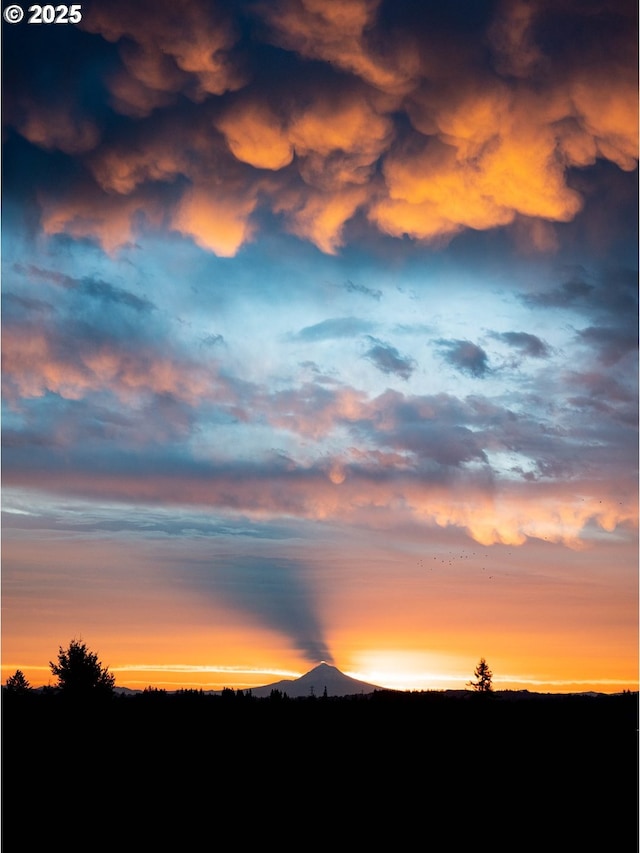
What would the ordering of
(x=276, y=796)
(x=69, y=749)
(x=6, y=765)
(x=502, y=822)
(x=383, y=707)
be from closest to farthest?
1. (x=502, y=822)
2. (x=276, y=796)
3. (x=6, y=765)
4. (x=69, y=749)
5. (x=383, y=707)

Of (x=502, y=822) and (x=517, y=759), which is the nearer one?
(x=502, y=822)

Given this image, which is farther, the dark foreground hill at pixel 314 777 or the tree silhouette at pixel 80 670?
the tree silhouette at pixel 80 670

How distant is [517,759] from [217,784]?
9219 mm

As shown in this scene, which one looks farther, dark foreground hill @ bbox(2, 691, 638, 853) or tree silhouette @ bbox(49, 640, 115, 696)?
tree silhouette @ bbox(49, 640, 115, 696)

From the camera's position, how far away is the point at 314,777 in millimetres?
21562

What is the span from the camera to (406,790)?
67.9 feet

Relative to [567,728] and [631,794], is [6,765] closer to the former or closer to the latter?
[631,794]

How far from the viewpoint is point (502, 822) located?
18.4 metres

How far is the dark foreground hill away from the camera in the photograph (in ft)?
57.3

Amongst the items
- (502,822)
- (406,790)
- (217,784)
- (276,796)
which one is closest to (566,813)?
(502,822)

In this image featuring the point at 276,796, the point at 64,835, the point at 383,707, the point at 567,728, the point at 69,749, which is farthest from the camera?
the point at 383,707

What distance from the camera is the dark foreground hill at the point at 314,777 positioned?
17469 mm

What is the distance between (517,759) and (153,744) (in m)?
10.9

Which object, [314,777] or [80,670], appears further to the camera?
[80,670]
